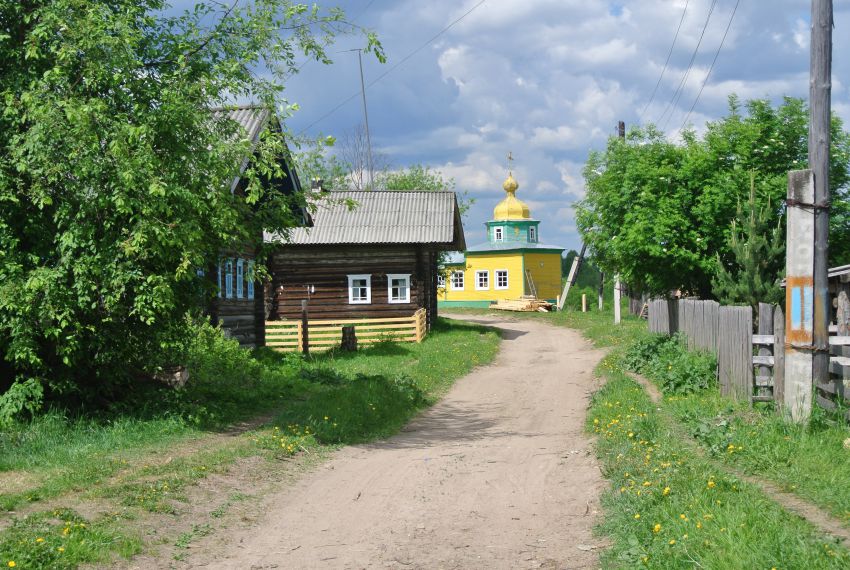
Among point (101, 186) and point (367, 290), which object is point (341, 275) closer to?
point (367, 290)

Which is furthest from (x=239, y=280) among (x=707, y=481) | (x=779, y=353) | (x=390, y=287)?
(x=707, y=481)

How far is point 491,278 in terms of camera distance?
190 feet

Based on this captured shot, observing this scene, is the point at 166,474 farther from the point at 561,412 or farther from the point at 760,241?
the point at 760,241

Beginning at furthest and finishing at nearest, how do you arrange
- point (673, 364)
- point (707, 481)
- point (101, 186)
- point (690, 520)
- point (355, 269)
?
1. point (355, 269)
2. point (673, 364)
3. point (101, 186)
4. point (707, 481)
5. point (690, 520)

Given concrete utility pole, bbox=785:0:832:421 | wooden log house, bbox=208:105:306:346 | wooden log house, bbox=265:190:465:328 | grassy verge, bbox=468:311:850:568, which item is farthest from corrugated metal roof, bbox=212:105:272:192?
wooden log house, bbox=265:190:465:328

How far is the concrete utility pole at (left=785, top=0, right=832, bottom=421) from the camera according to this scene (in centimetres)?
1077

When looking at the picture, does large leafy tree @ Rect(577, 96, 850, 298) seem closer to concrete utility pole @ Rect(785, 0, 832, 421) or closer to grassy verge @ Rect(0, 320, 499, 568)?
grassy verge @ Rect(0, 320, 499, 568)

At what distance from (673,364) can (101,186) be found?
10.5 meters

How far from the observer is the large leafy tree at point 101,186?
1027 cm

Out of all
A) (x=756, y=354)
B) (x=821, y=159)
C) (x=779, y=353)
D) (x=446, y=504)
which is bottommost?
(x=446, y=504)

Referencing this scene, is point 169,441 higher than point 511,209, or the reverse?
point 511,209

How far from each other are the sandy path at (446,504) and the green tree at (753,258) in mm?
6501

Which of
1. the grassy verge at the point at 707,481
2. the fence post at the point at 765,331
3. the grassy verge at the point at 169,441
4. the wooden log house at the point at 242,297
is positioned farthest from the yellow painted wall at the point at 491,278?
the fence post at the point at 765,331

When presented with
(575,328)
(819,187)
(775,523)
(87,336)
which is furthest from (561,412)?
(575,328)
